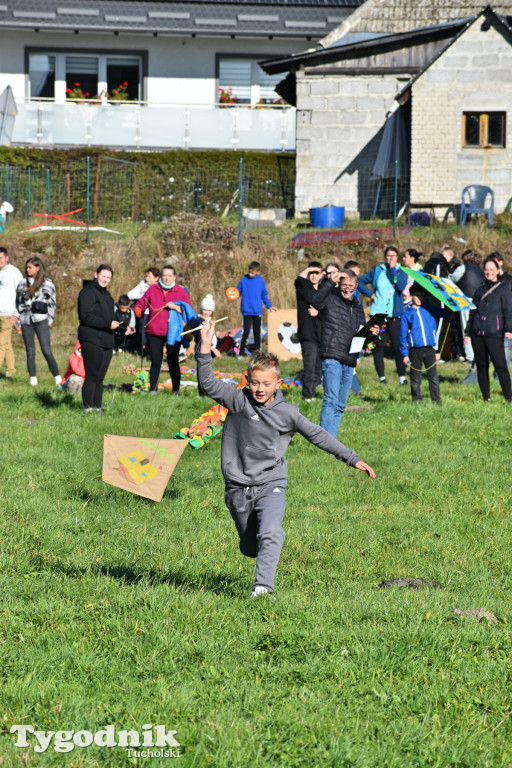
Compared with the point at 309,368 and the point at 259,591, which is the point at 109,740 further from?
the point at 309,368

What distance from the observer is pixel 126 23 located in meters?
32.8

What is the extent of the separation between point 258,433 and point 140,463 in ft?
9.02

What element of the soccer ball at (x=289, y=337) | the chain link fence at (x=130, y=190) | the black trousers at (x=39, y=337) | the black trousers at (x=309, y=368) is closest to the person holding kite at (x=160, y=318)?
the black trousers at (x=39, y=337)

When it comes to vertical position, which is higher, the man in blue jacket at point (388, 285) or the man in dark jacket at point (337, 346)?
the man in blue jacket at point (388, 285)

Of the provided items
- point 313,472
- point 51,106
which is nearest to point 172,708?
point 313,472

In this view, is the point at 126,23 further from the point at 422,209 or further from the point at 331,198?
the point at 422,209

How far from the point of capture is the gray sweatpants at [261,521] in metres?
5.87

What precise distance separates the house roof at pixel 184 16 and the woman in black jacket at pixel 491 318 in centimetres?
2241

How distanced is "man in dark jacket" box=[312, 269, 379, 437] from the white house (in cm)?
2238

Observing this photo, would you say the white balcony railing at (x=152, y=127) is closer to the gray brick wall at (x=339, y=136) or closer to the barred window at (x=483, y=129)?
the gray brick wall at (x=339, y=136)

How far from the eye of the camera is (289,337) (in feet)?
60.6

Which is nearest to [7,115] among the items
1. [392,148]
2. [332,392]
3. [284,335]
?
[392,148]

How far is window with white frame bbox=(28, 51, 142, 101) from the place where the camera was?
33938 mm

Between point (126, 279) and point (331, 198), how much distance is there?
850 centimetres
